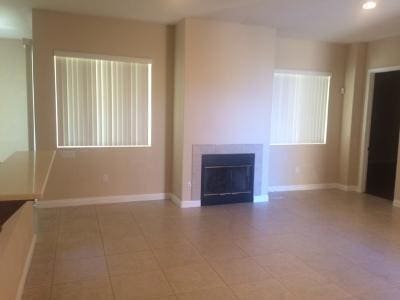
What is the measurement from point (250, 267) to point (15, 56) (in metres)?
6.36

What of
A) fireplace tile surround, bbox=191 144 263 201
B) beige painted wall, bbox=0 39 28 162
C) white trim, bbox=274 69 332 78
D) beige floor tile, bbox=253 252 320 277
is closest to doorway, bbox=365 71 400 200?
white trim, bbox=274 69 332 78

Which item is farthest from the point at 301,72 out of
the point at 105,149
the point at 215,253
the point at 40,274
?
the point at 40,274

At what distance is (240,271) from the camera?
10.6ft

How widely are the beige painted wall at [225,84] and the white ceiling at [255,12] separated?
0.22m

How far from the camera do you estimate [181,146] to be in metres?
5.24

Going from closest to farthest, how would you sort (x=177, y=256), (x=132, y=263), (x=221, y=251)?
(x=132, y=263)
(x=177, y=256)
(x=221, y=251)

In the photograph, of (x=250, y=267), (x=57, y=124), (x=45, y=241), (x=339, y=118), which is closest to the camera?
(x=250, y=267)

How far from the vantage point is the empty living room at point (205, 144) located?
3.21m

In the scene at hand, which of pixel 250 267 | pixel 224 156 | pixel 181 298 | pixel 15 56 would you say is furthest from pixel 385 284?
pixel 15 56

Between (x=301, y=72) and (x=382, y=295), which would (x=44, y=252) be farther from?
(x=301, y=72)

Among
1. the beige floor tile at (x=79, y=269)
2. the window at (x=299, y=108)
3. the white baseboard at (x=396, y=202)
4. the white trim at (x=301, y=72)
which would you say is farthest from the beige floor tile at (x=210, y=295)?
the white trim at (x=301, y=72)

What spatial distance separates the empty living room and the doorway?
60 millimetres

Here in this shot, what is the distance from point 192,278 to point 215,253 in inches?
23.2

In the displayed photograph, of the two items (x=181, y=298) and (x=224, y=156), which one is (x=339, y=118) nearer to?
(x=224, y=156)
